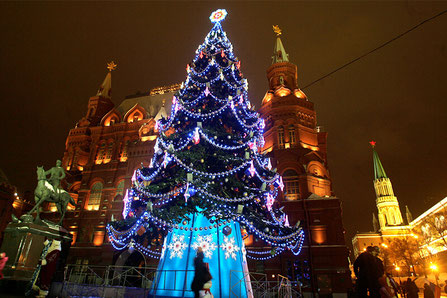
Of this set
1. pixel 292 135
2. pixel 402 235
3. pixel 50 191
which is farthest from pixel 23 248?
pixel 402 235

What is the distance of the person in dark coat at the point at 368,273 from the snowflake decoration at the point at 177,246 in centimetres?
648

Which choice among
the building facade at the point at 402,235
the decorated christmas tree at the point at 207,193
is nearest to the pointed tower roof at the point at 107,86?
the decorated christmas tree at the point at 207,193

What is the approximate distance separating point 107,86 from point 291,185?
33.9 meters

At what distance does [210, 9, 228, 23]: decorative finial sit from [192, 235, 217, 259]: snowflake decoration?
1249 cm

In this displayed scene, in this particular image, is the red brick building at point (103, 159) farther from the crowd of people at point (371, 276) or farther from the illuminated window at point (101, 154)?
the crowd of people at point (371, 276)

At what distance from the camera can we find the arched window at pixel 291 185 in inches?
1107

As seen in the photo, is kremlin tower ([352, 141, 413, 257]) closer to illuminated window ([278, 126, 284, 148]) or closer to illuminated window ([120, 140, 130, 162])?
illuminated window ([278, 126, 284, 148])

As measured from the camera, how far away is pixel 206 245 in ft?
36.1

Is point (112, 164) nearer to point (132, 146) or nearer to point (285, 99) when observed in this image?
point (132, 146)

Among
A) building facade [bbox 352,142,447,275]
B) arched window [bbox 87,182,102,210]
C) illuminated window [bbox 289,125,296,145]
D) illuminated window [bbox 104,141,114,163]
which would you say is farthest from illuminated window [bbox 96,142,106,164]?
building facade [bbox 352,142,447,275]

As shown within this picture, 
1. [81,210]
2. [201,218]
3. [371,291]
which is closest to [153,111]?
[81,210]

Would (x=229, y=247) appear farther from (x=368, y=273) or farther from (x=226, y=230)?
(x=368, y=273)

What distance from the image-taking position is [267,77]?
39.6m

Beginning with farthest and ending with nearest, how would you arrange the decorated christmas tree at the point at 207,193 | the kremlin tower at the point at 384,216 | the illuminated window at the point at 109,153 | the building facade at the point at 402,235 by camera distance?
the kremlin tower at the point at 384,216 → the building facade at the point at 402,235 → the illuminated window at the point at 109,153 → the decorated christmas tree at the point at 207,193
